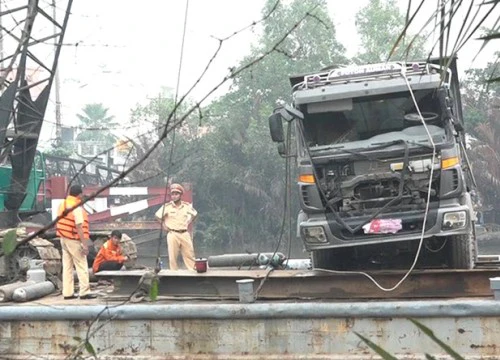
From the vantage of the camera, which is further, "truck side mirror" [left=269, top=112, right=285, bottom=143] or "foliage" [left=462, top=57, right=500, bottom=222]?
"foliage" [left=462, top=57, right=500, bottom=222]

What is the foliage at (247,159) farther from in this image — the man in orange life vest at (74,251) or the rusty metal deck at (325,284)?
the rusty metal deck at (325,284)

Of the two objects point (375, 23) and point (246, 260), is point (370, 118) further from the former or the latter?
point (375, 23)

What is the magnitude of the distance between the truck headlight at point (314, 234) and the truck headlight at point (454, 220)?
116 cm

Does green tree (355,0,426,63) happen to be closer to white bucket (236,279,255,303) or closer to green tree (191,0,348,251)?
green tree (191,0,348,251)

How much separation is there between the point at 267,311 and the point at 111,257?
400cm

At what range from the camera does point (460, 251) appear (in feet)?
24.7

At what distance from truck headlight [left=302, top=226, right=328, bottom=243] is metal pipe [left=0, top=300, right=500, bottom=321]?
67.3 inches

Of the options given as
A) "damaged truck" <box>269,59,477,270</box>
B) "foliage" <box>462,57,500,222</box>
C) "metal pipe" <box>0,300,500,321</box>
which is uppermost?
"foliage" <box>462,57,500,222</box>

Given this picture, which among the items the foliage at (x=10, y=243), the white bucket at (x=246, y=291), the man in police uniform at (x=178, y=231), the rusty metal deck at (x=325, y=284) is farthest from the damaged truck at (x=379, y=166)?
the foliage at (x=10, y=243)

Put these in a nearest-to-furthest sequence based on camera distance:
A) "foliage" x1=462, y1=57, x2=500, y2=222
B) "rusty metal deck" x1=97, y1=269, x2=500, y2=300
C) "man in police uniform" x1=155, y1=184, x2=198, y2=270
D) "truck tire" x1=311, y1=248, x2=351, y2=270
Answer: "rusty metal deck" x1=97, y1=269, x2=500, y2=300, "truck tire" x1=311, y1=248, x2=351, y2=270, "man in police uniform" x1=155, y1=184, x2=198, y2=270, "foliage" x1=462, y1=57, x2=500, y2=222

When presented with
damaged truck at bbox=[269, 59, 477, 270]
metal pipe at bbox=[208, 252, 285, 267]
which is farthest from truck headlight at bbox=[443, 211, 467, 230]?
metal pipe at bbox=[208, 252, 285, 267]

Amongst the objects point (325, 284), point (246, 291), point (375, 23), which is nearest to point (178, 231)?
point (325, 284)

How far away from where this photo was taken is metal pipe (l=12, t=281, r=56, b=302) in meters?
7.28

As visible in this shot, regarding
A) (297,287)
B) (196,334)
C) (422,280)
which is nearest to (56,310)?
(196,334)
